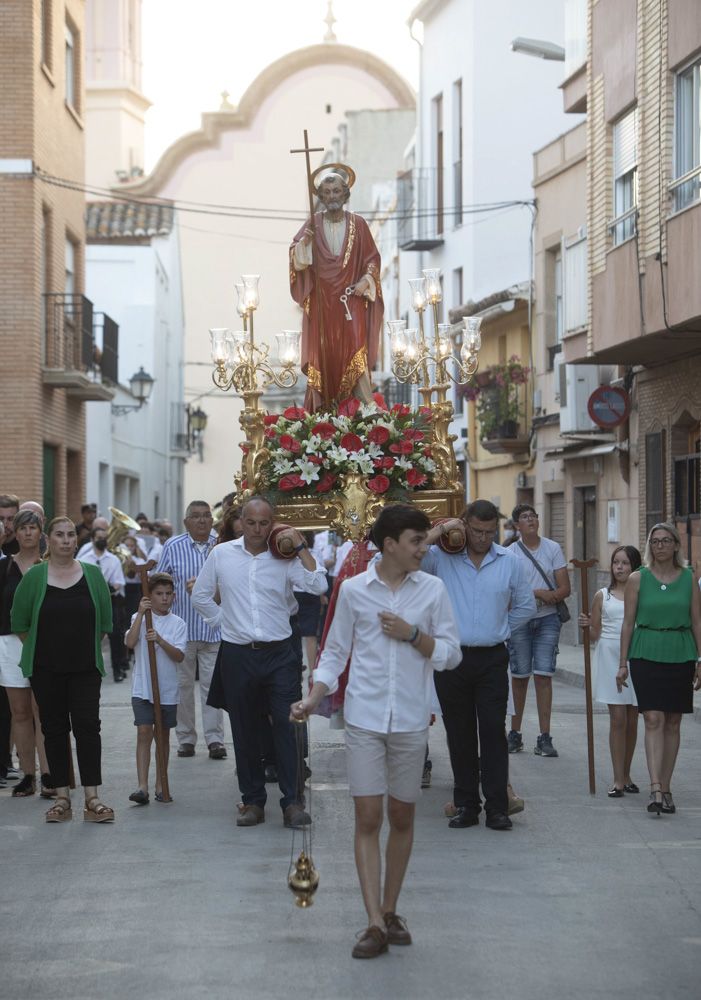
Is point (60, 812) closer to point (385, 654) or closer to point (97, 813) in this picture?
point (97, 813)

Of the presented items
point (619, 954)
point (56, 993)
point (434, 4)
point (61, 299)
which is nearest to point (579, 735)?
point (619, 954)

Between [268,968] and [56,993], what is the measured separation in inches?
32.5

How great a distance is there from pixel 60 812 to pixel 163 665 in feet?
4.71

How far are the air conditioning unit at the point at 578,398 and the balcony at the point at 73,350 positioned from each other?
7417 millimetres

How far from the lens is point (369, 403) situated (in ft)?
43.2

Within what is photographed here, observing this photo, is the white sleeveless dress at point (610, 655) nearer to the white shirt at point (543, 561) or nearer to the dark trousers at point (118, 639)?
the white shirt at point (543, 561)

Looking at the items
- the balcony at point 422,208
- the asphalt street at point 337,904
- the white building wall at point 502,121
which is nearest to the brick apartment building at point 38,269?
the white building wall at point 502,121

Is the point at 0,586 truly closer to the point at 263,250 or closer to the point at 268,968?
the point at 268,968

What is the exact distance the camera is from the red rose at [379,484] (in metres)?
12.2

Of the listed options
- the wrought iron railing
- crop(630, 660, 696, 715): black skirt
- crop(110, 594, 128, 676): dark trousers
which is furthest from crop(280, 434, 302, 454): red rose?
the wrought iron railing

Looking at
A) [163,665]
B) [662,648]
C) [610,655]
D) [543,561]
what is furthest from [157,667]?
[543,561]

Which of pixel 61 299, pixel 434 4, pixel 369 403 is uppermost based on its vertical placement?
pixel 434 4

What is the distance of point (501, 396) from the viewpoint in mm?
30047

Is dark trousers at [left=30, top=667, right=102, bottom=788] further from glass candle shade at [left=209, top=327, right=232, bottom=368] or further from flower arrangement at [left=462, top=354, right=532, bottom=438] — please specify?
flower arrangement at [left=462, top=354, right=532, bottom=438]
